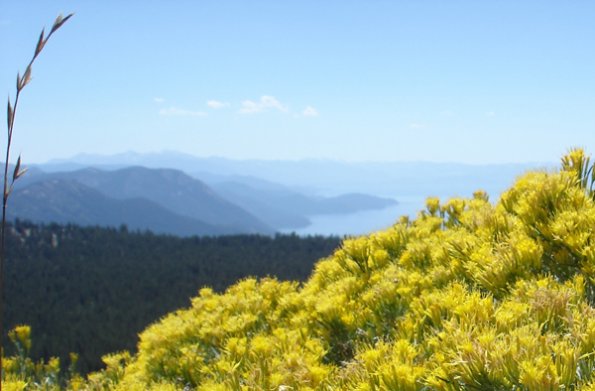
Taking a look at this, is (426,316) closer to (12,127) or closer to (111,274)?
(12,127)

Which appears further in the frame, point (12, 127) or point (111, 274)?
point (111, 274)

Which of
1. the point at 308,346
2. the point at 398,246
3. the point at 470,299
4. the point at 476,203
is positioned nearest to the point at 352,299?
the point at 308,346

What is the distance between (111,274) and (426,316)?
119494 millimetres

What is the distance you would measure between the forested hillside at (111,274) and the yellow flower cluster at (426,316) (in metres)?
55.9

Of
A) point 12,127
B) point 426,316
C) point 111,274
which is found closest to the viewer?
point 12,127

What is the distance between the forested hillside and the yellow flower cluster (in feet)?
183

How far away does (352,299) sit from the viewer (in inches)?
169

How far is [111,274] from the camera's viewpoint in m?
114

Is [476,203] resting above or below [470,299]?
above

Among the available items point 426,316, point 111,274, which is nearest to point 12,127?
point 426,316

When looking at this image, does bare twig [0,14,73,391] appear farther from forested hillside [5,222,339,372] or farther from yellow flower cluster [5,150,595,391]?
forested hillside [5,222,339,372]

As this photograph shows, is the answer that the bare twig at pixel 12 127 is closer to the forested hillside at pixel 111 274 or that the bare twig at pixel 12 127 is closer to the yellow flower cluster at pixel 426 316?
the yellow flower cluster at pixel 426 316

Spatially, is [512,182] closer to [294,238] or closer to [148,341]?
[148,341]

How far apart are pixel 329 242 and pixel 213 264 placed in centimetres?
3752
